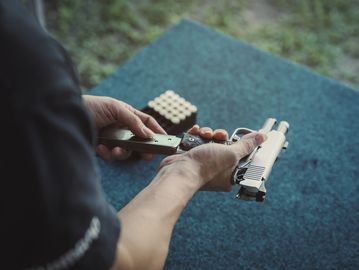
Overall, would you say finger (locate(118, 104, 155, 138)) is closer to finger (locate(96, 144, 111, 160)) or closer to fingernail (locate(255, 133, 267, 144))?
finger (locate(96, 144, 111, 160))

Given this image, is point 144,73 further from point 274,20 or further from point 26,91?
point 26,91

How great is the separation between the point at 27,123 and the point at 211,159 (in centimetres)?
41

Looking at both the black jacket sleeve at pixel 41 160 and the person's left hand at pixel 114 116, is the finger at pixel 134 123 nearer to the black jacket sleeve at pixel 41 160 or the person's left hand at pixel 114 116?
the person's left hand at pixel 114 116

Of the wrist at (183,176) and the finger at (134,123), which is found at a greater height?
the wrist at (183,176)

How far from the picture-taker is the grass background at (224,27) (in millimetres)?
1804

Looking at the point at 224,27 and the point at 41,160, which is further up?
the point at 41,160

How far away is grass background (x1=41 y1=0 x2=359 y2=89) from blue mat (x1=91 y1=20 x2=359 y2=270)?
0.22m

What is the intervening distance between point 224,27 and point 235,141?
3.60 ft

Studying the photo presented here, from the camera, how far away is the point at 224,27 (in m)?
1.92

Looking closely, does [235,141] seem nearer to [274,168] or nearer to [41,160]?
[274,168]

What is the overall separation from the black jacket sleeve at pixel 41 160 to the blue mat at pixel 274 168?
551 millimetres

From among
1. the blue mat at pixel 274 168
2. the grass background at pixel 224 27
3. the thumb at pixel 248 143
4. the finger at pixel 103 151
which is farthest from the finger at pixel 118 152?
the grass background at pixel 224 27

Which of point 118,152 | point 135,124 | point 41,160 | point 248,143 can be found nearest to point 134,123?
point 135,124

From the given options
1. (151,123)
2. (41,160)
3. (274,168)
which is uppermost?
(41,160)
